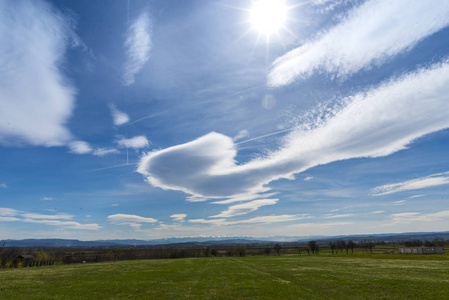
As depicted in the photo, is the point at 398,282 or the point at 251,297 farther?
the point at 398,282

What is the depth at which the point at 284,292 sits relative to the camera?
25.9 m

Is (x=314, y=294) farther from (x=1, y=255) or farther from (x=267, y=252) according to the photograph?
(x=267, y=252)

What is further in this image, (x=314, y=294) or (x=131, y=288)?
(x=131, y=288)

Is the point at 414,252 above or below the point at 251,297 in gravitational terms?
below

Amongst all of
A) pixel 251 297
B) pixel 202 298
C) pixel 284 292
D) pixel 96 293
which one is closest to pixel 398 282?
pixel 284 292

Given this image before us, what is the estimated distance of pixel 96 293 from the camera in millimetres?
27391

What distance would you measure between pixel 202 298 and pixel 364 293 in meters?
18.1

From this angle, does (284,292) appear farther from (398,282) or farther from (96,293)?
(96,293)

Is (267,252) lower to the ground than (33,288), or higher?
lower

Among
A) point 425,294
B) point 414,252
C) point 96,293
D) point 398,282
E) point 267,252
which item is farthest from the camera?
point 267,252

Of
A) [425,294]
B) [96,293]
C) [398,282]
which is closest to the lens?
[425,294]

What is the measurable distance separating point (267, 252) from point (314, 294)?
613 ft

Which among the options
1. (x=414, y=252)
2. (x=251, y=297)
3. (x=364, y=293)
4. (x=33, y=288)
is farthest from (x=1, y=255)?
(x=414, y=252)

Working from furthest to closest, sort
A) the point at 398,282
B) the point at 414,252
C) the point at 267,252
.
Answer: the point at 267,252 < the point at 414,252 < the point at 398,282
